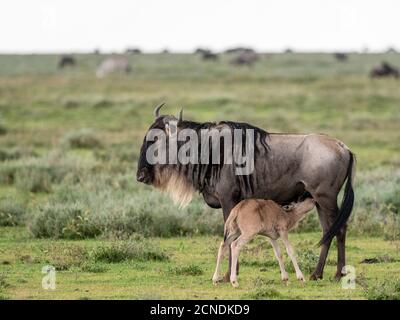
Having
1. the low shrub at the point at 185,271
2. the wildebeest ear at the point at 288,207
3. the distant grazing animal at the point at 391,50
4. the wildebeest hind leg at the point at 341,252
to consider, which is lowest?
the low shrub at the point at 185,271

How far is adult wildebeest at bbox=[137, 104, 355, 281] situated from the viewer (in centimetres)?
1138

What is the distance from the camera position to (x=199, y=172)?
1170 centimetres

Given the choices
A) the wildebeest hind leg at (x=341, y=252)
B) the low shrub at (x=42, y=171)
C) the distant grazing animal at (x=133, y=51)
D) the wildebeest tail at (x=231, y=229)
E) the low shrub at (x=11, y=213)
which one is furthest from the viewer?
the distant grazing animal at (x=133, y=51)

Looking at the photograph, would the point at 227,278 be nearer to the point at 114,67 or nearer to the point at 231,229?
the point at 231,229

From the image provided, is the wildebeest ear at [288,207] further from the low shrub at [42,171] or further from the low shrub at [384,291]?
the low shrub at [42,171]

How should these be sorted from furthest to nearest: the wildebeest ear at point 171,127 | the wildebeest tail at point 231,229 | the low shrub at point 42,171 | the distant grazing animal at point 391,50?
1. the distant grazing animal at point 391,50
2. the low shrub at point 42,171
3. the wildebeest ear at point 171,127
4. the wildebeest tail at point 231,229

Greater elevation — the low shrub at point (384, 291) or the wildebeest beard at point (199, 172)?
the wildebeest beard at point (199, 172)

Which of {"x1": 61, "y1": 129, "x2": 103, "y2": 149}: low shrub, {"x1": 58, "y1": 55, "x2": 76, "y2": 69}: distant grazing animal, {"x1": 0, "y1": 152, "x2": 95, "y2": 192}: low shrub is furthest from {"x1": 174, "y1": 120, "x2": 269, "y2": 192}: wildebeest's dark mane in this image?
{"x1": 58, "y1": 55, "x2": 76, "y2": 69}: distant grazing animal

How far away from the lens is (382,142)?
94.1ft

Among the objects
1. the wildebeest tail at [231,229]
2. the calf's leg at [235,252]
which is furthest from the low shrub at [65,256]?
the calf's leg at [235,252]

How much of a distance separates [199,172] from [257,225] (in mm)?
1288

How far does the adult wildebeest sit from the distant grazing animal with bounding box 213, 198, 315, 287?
0.44m

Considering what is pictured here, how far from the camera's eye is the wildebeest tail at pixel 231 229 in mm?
10875
